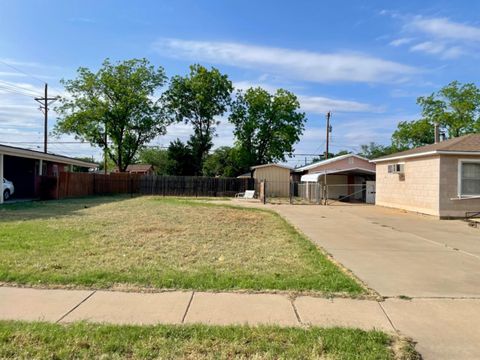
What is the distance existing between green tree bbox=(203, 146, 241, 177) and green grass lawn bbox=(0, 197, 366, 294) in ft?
115

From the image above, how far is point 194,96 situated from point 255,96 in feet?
24.3

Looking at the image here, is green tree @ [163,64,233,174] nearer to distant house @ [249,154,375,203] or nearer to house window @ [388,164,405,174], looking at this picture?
distant house @ [249,154,375,203]

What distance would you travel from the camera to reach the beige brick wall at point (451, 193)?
15930 mm

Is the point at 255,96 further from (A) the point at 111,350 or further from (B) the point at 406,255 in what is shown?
(A) the point at 111,350

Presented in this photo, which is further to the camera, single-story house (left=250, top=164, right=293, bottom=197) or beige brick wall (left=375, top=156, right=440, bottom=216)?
single-story house (left=250, top=164, right=293, bottom=197)

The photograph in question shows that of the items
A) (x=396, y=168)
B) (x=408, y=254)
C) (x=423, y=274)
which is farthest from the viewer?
(x=396, y=168)

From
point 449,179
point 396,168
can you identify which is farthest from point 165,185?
point 449,179

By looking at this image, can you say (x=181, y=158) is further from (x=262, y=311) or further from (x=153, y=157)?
(x=262, y=311)

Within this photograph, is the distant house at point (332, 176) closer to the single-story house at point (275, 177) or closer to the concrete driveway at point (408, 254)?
the single-story house at point (275, 177)

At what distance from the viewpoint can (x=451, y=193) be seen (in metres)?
16.0

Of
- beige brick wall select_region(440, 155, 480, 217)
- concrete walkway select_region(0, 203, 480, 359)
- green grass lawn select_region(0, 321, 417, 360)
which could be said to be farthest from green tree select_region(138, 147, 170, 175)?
green grass lawn select_region(0, 321, 417, 360)

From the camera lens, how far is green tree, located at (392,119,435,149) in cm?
4688

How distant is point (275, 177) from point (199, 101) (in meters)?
14.2

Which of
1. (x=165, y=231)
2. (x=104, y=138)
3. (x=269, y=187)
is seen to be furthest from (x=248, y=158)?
(x=165, y=231)
